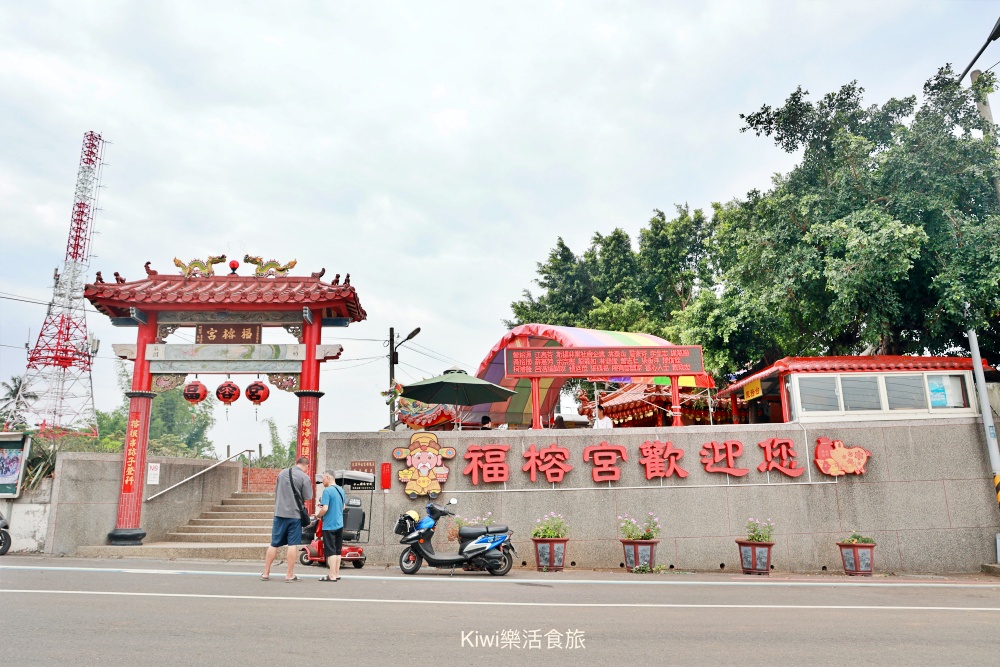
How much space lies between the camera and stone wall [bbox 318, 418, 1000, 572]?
11570 millimetres

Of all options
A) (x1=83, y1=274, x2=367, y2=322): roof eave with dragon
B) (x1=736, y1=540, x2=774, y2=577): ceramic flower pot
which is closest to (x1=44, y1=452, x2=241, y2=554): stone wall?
(x1=83, y1=274, x2=367, y2=322): roof eave with dragon

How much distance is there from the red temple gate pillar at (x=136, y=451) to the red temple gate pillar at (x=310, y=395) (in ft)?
9.82

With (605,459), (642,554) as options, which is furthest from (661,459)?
(642,554)

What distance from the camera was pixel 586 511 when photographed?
1174cm

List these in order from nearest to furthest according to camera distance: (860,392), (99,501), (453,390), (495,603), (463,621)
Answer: (463,621)
(495,603)
(99,501)
(860,392)
(453,390)

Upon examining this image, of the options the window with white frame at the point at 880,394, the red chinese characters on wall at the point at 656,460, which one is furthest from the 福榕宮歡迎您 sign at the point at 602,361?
the window with white frame at the point at 880,394

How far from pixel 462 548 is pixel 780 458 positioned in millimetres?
6163

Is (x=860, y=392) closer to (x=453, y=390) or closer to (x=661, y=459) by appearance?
(x=661, y=459)

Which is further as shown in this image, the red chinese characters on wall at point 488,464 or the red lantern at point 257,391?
the red lantern at point 257,391

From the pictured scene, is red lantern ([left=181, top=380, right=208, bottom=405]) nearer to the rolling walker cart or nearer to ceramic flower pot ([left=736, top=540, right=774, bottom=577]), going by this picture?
the rolling walker cart

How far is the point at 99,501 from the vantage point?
12383 millimetres

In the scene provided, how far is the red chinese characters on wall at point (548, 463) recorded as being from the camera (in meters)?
11.8

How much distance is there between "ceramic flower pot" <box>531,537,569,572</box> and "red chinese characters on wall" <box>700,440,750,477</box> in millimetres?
3087

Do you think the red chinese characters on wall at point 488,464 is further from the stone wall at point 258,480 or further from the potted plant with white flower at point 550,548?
the stone wall at point 258,480
